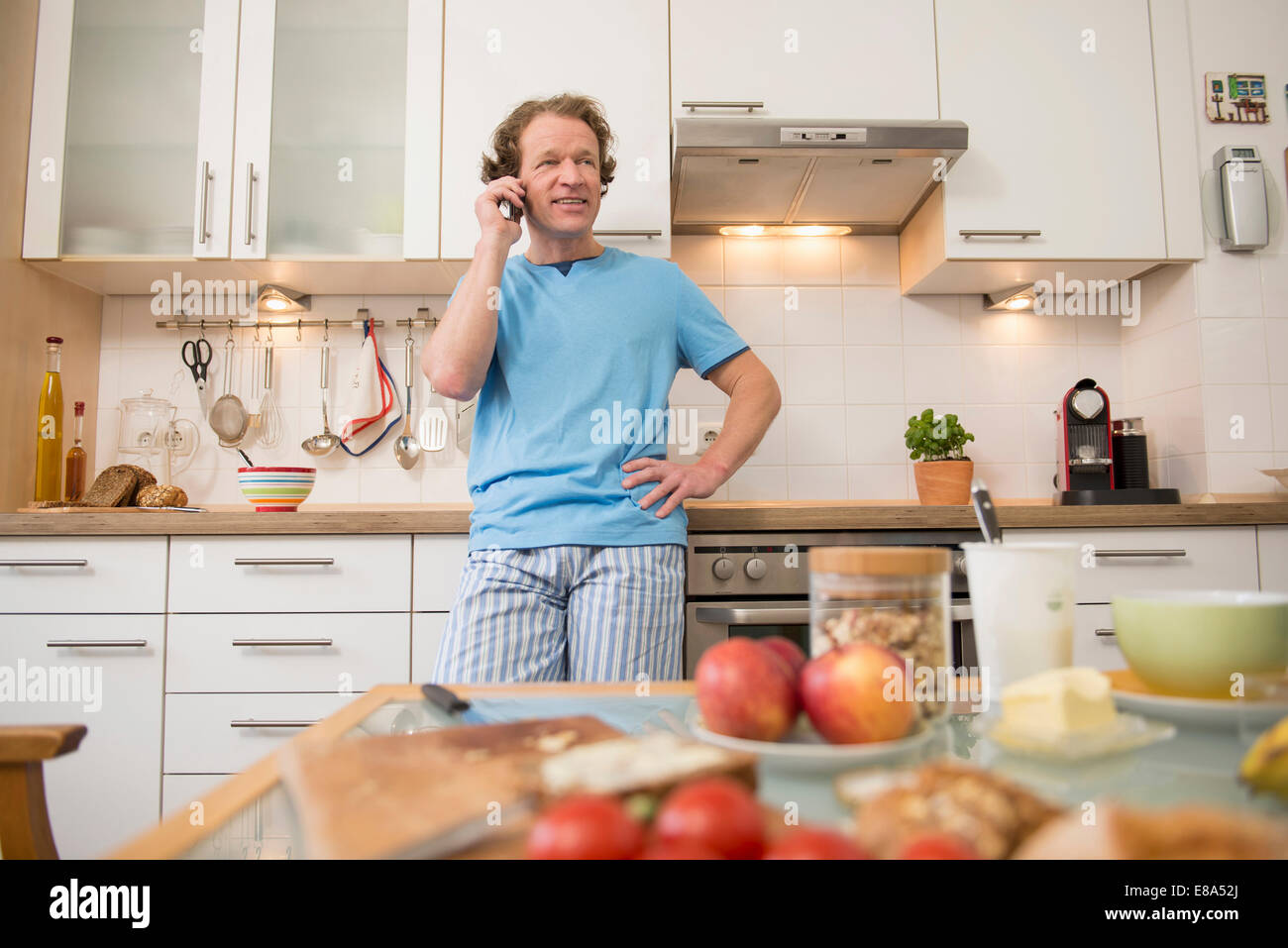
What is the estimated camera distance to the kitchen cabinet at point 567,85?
202 cm

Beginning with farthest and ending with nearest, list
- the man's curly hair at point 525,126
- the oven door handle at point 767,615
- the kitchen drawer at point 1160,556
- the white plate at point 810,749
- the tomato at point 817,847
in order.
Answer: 1. the kitchen drawer at point 1160,556
2. the oven door handle at point 767,615
3. the man's curly hair at point 525,126
4. the white plate at point 810,749
5. the tomato at point 817,847

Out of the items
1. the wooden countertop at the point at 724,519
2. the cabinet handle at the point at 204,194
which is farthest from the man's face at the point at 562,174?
the cabinet handle at the point at 204,194

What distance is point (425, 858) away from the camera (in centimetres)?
31

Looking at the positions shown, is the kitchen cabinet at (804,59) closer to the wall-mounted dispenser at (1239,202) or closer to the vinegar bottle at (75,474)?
the wall-mounted dispenser at (1239,202)

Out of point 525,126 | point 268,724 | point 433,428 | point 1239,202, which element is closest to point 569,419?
point 525,126

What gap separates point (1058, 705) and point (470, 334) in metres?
0.98

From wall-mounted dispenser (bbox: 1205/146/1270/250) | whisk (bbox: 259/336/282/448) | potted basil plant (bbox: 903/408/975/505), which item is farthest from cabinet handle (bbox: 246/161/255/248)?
wall-mounted dispenser (bbox: 1205/146/1270/250)

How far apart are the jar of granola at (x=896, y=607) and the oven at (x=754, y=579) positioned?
44.6 inches

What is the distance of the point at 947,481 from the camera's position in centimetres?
201

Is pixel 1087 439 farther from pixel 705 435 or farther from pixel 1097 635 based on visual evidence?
pixel 705 435

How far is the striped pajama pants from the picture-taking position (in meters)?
1.10
